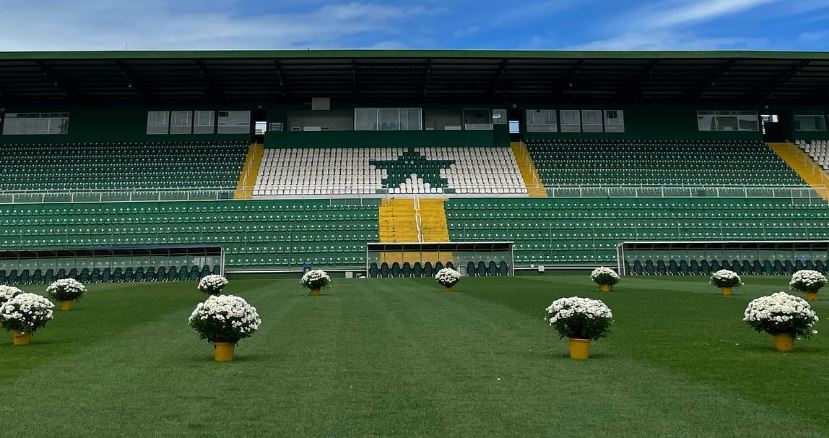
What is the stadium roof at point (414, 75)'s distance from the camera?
50.7 metres

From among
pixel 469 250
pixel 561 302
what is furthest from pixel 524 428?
pixel 469 250

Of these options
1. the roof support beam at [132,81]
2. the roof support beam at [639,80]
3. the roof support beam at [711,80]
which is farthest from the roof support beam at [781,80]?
the roof support beam at [132,81]

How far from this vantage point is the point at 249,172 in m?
54.0

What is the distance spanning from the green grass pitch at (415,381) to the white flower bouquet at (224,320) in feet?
1.52

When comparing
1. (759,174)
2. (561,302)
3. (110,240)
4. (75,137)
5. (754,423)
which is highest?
(75,137)

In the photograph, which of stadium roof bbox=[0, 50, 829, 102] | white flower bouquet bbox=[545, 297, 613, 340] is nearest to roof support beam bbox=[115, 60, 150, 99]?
stadium roof bbox=[0, 50, 829, 102]

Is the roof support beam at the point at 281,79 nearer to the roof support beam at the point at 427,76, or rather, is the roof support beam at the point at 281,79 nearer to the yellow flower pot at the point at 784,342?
the roof support beam at the point at 427,76

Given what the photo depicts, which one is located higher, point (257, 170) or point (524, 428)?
point (257, 170)

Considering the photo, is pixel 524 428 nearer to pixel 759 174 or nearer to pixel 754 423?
pixel 754 423

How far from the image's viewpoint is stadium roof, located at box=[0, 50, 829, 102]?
166ft

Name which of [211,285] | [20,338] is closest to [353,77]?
[211,285]

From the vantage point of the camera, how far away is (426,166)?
55.7 meters

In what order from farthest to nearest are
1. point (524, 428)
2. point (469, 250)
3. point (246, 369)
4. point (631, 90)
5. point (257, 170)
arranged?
point (631, 90)
point (257, 170)
point (469, 250)
point (246, 369)
point (524, 428)

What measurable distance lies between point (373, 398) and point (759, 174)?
53998mm
